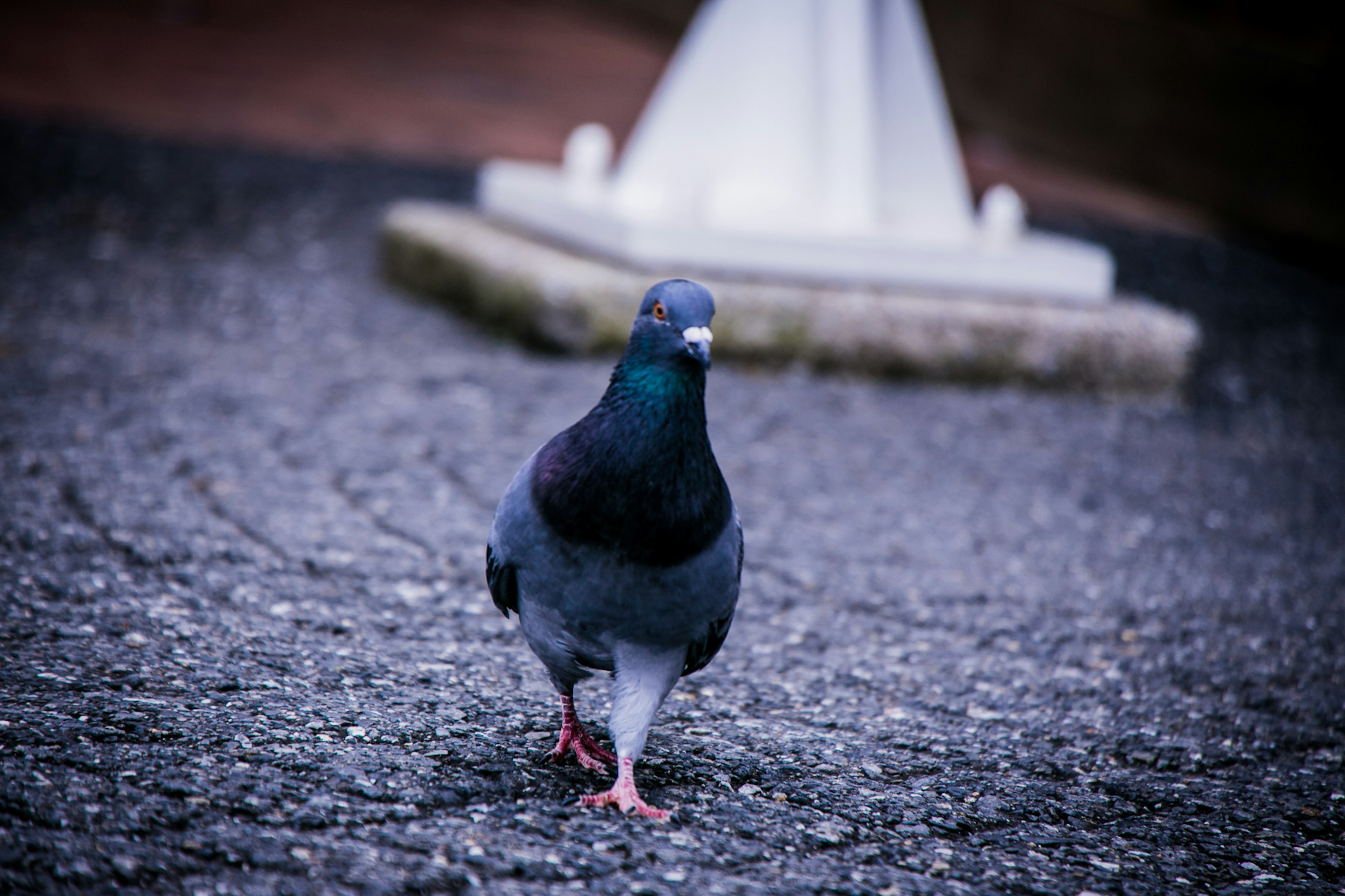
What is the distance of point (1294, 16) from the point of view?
27.0 feet

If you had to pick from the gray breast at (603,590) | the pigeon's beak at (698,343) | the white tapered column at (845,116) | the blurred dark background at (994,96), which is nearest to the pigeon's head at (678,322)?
the pigeon's beak at (698,343)

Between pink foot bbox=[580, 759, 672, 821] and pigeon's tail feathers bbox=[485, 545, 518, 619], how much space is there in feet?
1.09

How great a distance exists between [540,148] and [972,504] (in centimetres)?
660

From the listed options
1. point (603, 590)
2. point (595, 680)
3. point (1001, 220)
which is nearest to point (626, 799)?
point (603, 590)

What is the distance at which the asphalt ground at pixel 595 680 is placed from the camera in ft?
6.36

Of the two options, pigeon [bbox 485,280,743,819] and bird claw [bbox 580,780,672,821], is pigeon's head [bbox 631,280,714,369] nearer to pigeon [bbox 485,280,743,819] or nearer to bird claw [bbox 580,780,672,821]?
pigeon [bbox 485,280,743,819]

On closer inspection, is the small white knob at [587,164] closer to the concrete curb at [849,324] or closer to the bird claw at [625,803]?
the concrete curb at [849,324]

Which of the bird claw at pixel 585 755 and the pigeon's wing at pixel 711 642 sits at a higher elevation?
the pigeon's wing at pixel 711 642

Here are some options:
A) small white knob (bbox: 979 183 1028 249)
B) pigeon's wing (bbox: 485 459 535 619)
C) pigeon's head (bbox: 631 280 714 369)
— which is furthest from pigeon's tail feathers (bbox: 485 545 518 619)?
small white knob (bbox: 979 183 1028 249)

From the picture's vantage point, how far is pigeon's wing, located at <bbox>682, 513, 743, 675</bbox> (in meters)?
2.05

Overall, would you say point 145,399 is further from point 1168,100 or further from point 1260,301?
point 1168,100

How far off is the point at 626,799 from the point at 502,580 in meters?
0.42

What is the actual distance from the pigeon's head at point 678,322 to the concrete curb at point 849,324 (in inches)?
101

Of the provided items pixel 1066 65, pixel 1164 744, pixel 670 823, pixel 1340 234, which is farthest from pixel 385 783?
pixel 1066 65
